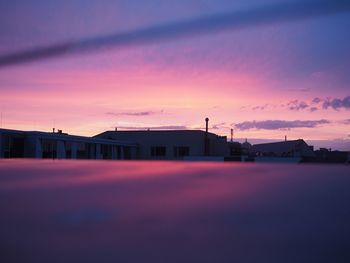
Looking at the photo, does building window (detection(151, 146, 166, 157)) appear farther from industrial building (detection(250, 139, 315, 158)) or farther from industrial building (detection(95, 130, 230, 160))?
industrial building (detection(250, 139, 315, 158))

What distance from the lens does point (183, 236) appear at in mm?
1565

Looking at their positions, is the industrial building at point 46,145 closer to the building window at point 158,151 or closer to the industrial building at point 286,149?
the building window at point 158,151

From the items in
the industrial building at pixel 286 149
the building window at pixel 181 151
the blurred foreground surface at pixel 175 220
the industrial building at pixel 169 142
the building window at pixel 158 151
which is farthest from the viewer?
the building window at pixel 158 151

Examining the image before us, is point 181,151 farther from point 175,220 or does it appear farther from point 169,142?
point 175,220

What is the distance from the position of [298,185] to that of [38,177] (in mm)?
1530

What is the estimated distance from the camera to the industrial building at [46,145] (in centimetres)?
3078

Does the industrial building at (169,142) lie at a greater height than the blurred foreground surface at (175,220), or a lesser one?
greater

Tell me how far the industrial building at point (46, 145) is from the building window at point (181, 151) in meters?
12.2

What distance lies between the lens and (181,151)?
54.3 m

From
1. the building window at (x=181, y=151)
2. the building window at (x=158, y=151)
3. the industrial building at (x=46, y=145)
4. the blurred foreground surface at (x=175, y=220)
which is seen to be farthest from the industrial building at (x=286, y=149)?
the blurred foreground surface at (x=175, y=220)

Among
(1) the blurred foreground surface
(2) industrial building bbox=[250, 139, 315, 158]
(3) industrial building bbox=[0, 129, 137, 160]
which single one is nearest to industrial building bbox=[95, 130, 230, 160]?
(2) industrial building bbox=[250, 139, 315, 158]

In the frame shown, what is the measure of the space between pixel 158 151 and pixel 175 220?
53333mm

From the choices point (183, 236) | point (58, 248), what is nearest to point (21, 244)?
point (58, 248)

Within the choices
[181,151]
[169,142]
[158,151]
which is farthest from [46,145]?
[181,151]
